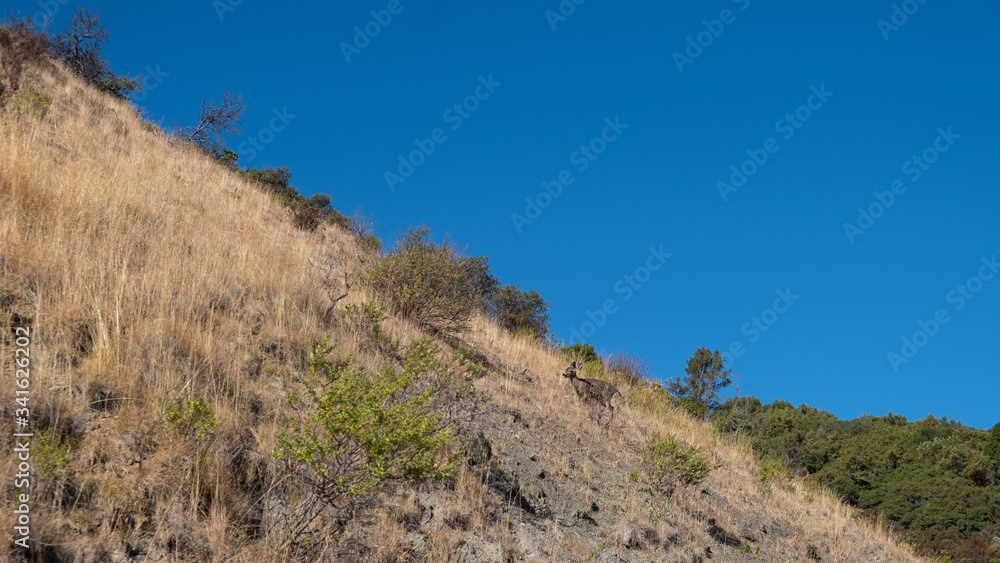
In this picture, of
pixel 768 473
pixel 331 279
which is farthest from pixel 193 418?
pixel 768 473

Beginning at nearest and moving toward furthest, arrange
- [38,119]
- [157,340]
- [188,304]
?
1. [157,340]
2. [188,304]
3. [38,119]

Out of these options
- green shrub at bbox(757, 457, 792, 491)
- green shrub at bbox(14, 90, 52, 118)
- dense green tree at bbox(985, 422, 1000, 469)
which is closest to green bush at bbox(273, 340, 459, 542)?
green shrub at bbox(757, 457, 792, 491)

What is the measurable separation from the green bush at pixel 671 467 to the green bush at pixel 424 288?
371 centimetres

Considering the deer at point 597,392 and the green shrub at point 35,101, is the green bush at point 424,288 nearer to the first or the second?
the deer at point 597,392

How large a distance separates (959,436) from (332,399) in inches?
1005

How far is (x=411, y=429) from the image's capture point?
13.5ft

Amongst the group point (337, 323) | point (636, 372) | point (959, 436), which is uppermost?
point (959, 436)

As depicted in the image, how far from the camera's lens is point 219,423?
4.62 m

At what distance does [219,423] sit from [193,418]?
316mm

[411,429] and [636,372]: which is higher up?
[636,372]

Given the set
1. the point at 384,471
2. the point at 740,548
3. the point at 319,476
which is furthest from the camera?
the point at 740,548

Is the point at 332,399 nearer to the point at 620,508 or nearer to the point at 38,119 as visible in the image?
the point at 620,508

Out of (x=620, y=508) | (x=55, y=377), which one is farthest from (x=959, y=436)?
(x=55, y=377)

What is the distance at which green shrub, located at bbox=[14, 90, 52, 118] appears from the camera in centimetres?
989
